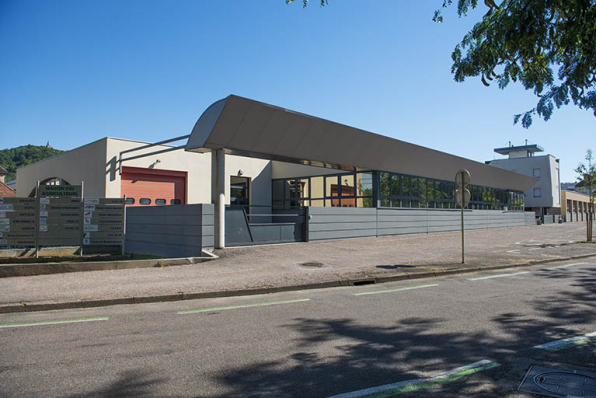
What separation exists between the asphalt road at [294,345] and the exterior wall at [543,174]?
221 ft

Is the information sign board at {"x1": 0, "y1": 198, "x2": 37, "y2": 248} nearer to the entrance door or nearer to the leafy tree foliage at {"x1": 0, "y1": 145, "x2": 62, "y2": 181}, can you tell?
the entrance door

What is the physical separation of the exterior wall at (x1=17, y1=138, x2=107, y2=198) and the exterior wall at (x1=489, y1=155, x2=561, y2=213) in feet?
213

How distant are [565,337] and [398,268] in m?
5.86

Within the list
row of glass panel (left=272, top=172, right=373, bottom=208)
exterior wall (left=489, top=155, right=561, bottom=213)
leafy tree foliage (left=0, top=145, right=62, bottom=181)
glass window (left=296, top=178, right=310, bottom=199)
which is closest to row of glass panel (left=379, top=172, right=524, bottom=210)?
row of glass panel (left=272, top=172, right=373, bottom=208)

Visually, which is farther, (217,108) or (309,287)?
(217,108)

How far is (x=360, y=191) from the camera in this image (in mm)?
21875

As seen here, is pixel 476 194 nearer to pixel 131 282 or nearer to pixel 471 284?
pixel 471 284

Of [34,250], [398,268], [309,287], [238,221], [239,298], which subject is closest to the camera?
[239,298]

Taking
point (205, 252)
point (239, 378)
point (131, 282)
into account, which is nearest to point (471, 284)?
point (239, 378)

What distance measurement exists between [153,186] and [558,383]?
911 inches

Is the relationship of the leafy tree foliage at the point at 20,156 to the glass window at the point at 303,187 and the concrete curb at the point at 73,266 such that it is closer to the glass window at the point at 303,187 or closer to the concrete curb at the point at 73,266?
the glass window at the point at 303,187

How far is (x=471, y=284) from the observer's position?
8.68 meters

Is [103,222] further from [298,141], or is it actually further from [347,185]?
[347,185]

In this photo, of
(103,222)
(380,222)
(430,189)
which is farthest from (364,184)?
(103,222)
